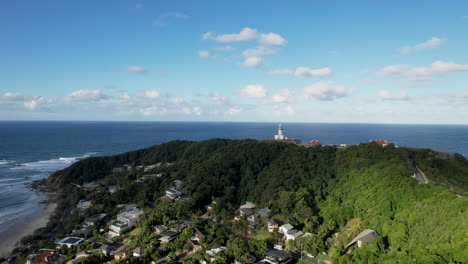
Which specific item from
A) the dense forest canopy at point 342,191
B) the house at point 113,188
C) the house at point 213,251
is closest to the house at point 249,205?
the dense forest canopy at point 342,191

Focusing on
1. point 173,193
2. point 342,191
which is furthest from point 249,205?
point 342,191

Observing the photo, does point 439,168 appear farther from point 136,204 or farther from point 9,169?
point 9,169

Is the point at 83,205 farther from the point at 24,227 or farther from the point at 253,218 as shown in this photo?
the point at 253,218

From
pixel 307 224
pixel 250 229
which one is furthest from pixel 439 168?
pixel 250 229

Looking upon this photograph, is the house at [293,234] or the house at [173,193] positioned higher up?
the house at [173,193]

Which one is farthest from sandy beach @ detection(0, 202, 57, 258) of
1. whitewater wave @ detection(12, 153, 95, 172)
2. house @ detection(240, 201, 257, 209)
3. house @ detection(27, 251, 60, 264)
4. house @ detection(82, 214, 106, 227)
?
whitewater wave @ detection(12, 153, 95, 172)

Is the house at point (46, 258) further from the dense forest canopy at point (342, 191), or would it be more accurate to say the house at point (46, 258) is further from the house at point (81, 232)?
the dense forest canopy at point (342, 191)
